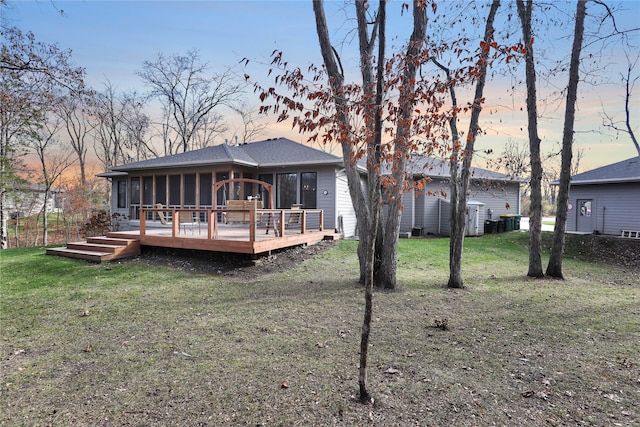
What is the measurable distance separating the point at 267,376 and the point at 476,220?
14.7 metres

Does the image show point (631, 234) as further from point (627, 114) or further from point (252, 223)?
point (252, 223)

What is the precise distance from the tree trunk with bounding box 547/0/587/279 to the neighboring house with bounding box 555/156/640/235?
330 inches

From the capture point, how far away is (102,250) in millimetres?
8586

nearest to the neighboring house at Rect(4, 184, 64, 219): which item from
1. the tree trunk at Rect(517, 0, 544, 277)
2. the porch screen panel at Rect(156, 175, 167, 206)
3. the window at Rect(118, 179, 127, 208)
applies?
the window at Rect(118, 179, 127, 208)

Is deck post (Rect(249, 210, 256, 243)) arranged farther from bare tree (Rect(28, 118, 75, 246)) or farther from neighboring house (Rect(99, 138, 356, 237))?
bare tree (Rect(28, 118, 75, 246))

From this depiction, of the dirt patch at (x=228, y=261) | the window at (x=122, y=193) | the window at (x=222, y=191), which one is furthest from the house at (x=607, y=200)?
the window at (x=122, y=193)

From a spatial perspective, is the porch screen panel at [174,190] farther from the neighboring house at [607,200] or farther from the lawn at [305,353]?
the neighboring house at [607,200]

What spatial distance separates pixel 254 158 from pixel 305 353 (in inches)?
439

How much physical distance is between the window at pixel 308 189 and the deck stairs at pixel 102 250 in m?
6.10

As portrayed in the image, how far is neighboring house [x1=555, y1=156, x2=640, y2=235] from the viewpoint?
13445mm

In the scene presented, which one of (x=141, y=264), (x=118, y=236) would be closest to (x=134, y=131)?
(x=118, y=236)

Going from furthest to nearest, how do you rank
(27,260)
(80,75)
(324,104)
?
1. (27,260)
2. (80,75)
3. (324,104)

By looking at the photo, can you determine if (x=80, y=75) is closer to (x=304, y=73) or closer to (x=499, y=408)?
(x=304, y=73)

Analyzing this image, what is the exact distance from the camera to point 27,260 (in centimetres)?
862
